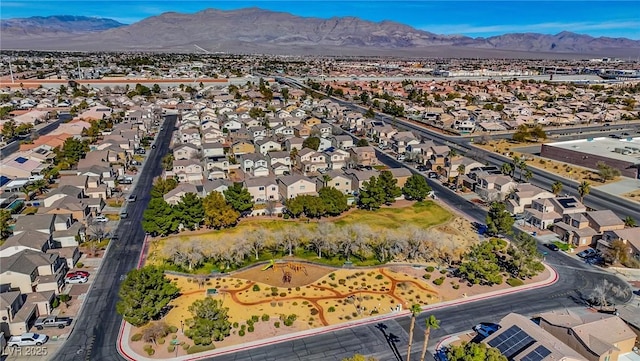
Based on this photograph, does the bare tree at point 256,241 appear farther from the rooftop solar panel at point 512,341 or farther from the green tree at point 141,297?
the rooftop solar panel at point 512,341

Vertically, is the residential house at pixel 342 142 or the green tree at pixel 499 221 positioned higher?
the residential house at pixel 342 142

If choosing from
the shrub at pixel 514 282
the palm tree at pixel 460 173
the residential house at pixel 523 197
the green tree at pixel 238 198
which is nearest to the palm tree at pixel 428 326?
the shrub at pixel 514 282

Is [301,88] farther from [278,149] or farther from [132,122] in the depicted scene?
[278,149]

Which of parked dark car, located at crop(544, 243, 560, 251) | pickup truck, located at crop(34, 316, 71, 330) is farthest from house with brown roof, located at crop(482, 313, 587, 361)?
pickup truck, located at crop(34, 316, 71, 330)

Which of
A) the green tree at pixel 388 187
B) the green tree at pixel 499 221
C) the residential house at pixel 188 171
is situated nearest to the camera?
the green tree at pixel 499 221

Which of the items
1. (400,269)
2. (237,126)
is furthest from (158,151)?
(400,269)
